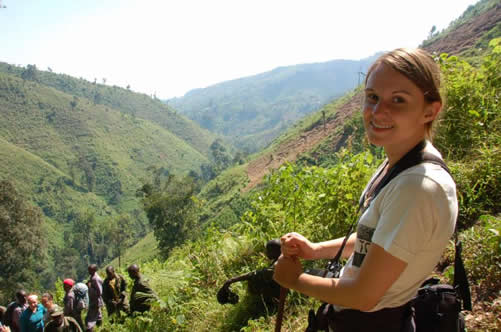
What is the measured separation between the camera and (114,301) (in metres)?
6.22

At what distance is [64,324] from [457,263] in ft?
19.8

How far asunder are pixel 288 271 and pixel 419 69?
0.93 m

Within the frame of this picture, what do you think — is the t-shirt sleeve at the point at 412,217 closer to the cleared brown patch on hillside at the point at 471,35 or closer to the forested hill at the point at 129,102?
the cleared brown patch on hillside at the point at 471,35

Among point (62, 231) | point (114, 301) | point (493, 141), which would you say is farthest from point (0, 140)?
point (493, 141)

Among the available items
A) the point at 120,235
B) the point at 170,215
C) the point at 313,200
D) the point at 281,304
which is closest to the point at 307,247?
the point at 281,304

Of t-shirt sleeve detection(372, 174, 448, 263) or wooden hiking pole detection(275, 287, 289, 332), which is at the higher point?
t-shirt sleeve detection(372, 174, 448, 263)

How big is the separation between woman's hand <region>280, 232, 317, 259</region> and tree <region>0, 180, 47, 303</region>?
32966mm

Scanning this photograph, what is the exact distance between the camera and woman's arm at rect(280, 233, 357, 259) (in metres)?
1.46

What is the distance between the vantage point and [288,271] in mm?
1354

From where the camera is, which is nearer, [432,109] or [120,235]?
[432,109]

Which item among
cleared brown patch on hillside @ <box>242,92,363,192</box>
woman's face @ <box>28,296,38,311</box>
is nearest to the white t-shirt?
woman's face @ <box>28,296,38,311</box>

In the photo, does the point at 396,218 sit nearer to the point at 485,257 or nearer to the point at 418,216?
the point at 418,216

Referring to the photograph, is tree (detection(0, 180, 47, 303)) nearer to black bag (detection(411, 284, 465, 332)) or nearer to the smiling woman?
the smiling woman

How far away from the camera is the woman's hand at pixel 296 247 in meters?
1.44
